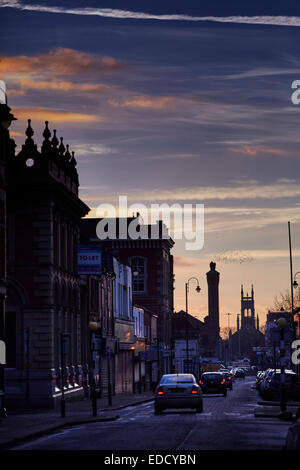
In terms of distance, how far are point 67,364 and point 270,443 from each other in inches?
1271

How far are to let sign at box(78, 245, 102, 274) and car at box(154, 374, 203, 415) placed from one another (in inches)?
632

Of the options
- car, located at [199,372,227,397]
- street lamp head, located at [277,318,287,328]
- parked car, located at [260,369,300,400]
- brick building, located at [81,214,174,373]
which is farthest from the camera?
brick building, located at [81,214,174,373]

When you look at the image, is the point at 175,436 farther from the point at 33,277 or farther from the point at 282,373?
the point at 33,277

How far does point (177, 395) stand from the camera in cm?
3841

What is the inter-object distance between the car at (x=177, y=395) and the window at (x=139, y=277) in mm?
67005

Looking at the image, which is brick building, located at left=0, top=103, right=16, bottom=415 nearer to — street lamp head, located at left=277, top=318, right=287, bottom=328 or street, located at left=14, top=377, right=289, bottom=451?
street, located at left=14, top=377, right=289, bottom=451

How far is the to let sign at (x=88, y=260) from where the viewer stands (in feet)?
177

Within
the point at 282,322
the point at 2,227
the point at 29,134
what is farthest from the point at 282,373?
the point at 29,134

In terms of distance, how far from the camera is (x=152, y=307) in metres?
106

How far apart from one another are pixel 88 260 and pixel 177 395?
17073 mm

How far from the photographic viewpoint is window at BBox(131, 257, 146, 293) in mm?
105812

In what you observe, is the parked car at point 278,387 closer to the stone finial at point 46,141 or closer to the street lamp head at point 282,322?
the street lamp head at point 282,322

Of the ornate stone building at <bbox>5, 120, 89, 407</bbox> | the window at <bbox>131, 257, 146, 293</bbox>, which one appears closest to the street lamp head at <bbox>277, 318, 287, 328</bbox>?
the ornate stone building at <bbox>5, 120, 89, 407</bbox>
